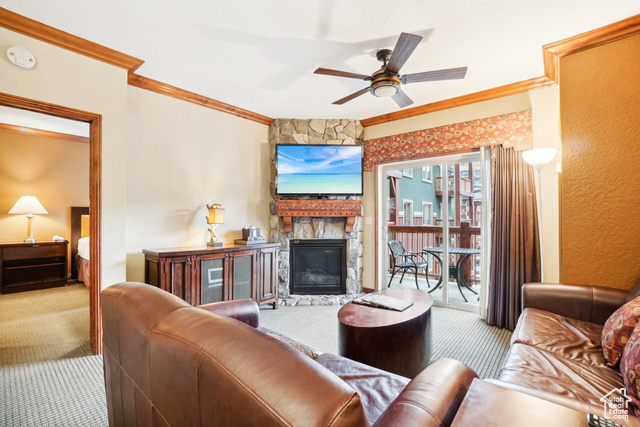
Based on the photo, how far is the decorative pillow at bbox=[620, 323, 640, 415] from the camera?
1.06m

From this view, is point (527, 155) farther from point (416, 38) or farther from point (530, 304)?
point (416, 38)

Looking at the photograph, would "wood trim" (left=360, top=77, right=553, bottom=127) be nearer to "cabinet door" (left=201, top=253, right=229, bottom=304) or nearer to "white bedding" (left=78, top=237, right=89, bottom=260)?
"cabinet door" (left=201, top=253, right=229, bottom=304)

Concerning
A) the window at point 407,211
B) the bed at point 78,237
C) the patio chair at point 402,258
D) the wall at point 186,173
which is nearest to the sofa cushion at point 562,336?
the patio chair at point 402,258

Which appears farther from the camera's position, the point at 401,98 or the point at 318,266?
the point at 318,266

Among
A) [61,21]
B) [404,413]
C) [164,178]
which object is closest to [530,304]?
[404,413]

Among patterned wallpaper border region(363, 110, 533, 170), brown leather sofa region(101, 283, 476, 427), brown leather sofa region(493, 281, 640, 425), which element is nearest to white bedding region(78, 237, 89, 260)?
brown leather sofa region(101, 283, 476, 427)

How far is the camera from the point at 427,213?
497 cm

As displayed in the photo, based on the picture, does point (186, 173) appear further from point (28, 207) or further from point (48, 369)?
point (28, 207)

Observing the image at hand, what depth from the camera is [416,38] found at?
6.16 ft

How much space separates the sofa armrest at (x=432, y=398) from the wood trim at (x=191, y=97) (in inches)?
142

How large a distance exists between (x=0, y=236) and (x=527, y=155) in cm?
746

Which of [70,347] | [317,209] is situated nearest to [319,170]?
[317,209]

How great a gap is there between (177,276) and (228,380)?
258 cm

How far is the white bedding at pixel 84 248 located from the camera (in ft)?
15.4
